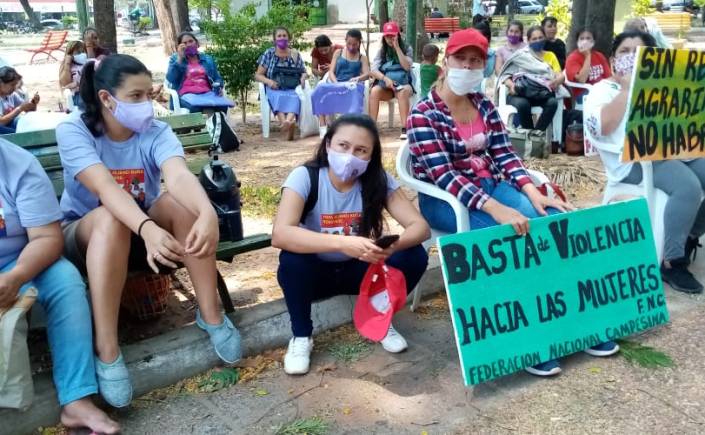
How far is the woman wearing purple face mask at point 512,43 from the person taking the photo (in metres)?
8.63

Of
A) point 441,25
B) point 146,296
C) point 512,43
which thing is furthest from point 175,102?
point 441,25

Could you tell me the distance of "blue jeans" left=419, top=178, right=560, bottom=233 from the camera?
3277 mm

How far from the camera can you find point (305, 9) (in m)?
11.6

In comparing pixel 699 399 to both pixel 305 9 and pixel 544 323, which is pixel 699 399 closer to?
pixel 544 323

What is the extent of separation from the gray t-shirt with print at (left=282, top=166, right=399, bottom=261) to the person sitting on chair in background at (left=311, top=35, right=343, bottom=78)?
23.9ft

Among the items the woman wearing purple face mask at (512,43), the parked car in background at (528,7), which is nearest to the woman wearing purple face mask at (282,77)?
the woman wearing purple face mask at (512,43)

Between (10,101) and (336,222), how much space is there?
186 inches

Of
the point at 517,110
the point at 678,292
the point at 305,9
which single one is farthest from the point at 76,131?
the point at 305,9

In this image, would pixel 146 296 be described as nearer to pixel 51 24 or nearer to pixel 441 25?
pixel 441 25

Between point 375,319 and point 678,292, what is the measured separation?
1890mm

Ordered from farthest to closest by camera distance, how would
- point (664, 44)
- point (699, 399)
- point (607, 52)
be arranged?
point (607, 52) → point (664, 44) → point (699, 399)

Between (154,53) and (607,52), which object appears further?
(154,53)

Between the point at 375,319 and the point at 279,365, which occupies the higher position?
the point at 375,319

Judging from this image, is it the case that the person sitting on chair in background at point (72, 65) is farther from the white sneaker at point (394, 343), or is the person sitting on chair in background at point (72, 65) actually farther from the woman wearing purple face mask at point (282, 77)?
the white sneaker at point (394, 343)
